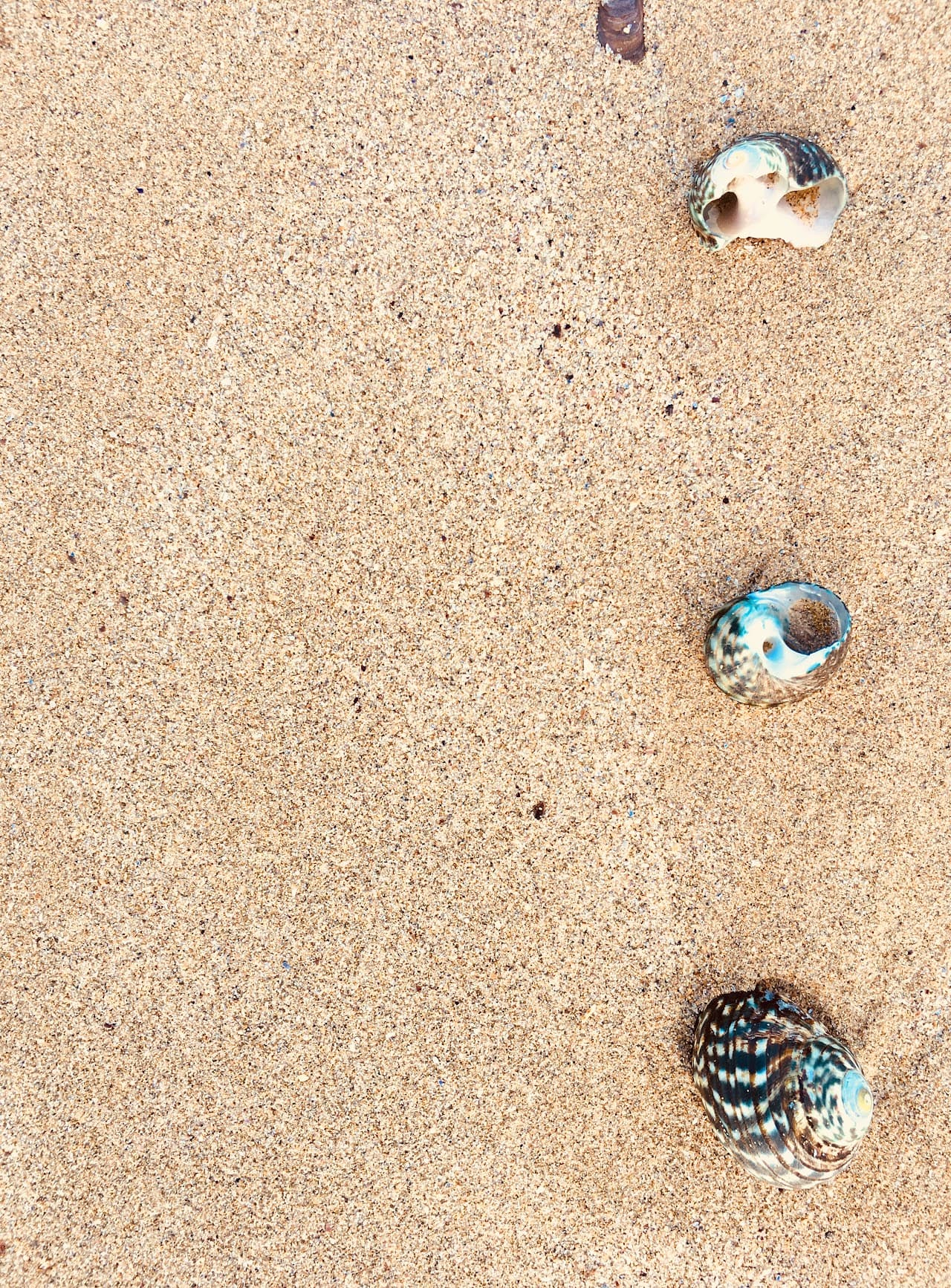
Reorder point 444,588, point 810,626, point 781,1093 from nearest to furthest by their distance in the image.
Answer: point 781,1093, point 810,626, point 444,588

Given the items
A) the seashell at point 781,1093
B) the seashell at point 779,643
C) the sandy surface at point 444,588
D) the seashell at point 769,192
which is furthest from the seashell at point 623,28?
the seashell at point 781,1093

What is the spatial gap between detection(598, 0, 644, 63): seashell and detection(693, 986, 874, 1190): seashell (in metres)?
2.45

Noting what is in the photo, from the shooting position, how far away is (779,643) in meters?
1.80

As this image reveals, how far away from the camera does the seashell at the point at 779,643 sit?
1.80 m

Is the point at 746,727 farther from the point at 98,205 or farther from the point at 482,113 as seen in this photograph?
the point at 98,205

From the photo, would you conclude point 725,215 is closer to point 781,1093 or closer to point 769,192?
point 769,192

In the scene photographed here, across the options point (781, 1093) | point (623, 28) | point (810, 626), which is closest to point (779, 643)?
point (810, 626)

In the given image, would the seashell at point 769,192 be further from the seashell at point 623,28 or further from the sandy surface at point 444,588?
the seashell at point 623,28

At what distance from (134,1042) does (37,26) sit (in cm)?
267

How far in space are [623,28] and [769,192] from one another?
585mm

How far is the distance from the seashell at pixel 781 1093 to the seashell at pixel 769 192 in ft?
6.42

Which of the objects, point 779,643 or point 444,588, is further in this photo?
point 444,588

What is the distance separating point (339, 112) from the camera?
1977 millimetres

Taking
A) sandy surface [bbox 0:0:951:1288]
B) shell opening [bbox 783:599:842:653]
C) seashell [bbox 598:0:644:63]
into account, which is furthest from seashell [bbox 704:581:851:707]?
seashell [bbox 598:0:644:63]
